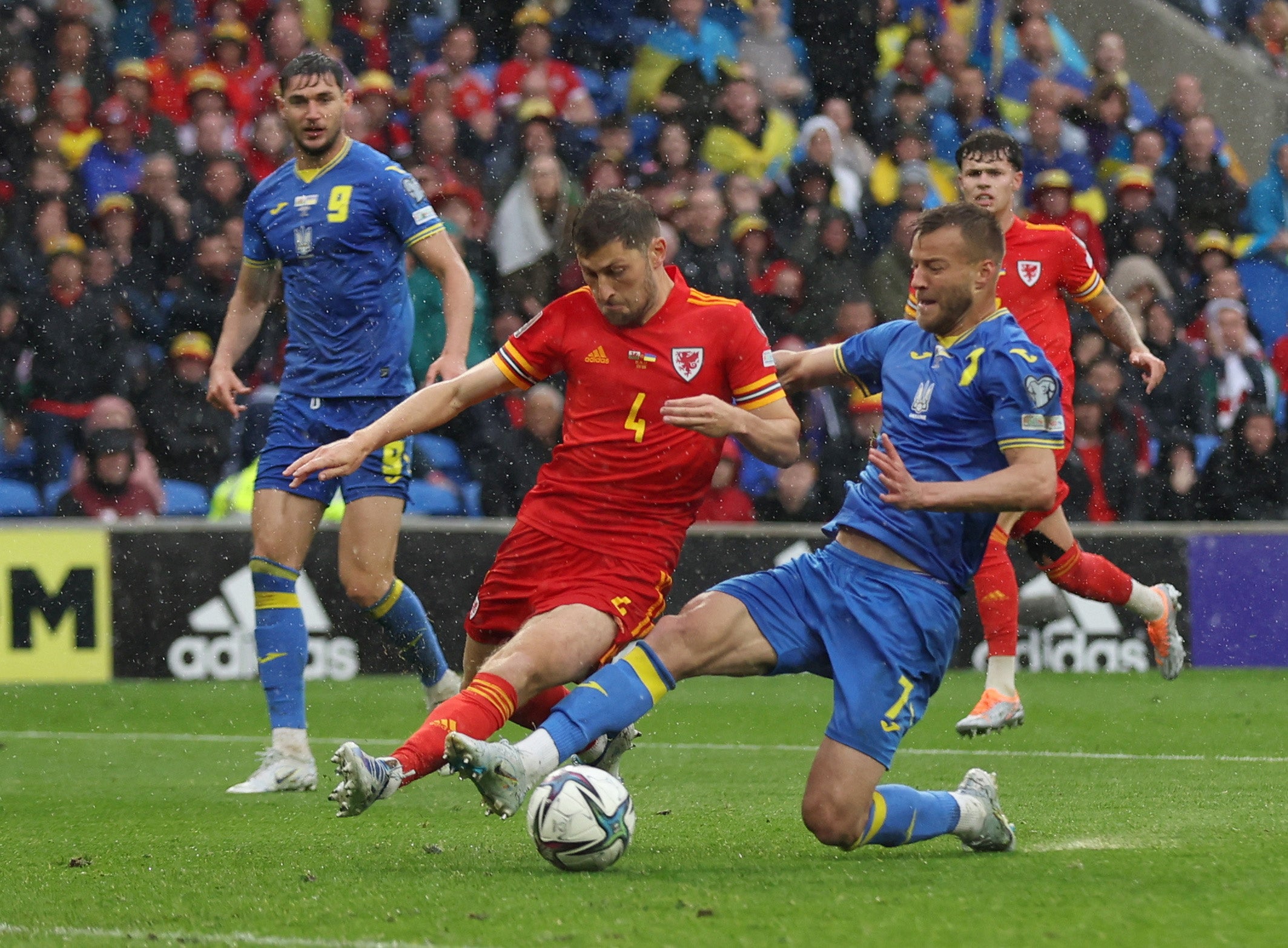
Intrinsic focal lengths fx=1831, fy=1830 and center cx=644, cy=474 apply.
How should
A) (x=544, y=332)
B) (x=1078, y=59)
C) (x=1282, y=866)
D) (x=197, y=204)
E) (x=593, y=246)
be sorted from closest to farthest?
(x=1282, y=866) → (x=593, y=246) → (x=544, y=332) → (x=197, y=204) → (x=1078, y=59)

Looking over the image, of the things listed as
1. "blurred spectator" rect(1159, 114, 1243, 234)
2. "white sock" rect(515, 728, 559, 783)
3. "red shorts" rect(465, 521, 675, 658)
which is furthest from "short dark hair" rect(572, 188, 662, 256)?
"blurred spectator" rect(1159, 114, 1243, 234)

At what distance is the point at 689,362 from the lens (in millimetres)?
5539

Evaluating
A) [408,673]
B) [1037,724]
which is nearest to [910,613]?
[1037,724]

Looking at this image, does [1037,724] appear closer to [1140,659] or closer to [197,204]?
[1140,659]

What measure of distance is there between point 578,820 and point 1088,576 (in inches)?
147

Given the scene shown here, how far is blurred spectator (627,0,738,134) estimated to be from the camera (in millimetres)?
14406

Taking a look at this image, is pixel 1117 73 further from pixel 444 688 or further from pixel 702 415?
pixel 702 415

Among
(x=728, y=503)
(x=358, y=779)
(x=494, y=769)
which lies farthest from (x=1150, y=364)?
(x=728, y=503)

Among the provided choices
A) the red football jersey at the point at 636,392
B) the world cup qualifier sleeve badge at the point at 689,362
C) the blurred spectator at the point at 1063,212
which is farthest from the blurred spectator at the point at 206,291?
the world cup qualifier sleeve badge at the point at 689,362

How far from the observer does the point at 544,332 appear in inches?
221

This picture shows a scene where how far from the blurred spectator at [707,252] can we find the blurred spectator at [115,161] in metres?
3.89

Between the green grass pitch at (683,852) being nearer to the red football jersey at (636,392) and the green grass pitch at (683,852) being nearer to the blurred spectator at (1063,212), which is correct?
the red football jersey at (636,392)

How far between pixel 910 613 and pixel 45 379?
842cm

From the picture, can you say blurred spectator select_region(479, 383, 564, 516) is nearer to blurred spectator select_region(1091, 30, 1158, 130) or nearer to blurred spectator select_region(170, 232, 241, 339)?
blurred spectator select_region(170, 232, 241, 339)
